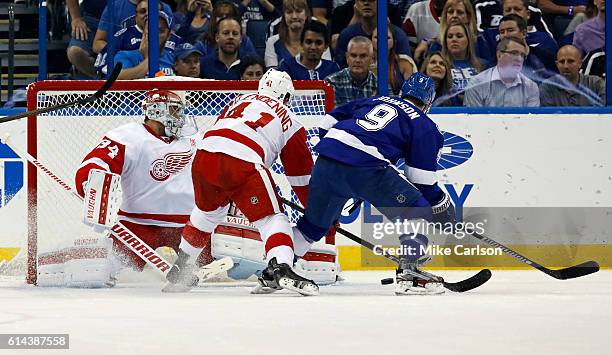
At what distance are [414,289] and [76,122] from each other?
2.05 metres

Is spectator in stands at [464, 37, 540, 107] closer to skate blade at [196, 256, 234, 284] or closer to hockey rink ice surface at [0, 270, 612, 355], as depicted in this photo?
hockey rink ice surface at [0, 270, 612, 355]

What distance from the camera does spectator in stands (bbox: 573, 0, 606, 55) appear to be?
7.02m

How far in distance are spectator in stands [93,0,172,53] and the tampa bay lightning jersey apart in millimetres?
2102

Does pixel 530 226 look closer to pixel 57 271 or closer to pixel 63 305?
pixel 57 271

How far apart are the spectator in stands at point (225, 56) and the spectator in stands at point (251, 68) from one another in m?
0.03

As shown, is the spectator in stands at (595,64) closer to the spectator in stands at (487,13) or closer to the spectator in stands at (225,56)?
the spectator in stands at (487,13)

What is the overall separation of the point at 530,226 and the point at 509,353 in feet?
12.7

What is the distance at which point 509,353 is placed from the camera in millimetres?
3127

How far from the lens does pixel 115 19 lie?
6973 mm

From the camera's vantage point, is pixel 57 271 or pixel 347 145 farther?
pixel 57 271

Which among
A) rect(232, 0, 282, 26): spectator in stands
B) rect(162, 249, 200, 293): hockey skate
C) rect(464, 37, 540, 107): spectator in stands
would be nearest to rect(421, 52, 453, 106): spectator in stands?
rect(464, 37, 540, 107): spectator in stands

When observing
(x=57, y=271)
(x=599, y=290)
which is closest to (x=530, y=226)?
(x=599, y=290)

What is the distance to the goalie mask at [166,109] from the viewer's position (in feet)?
19.3

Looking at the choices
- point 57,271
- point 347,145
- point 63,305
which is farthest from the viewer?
point 57,271
